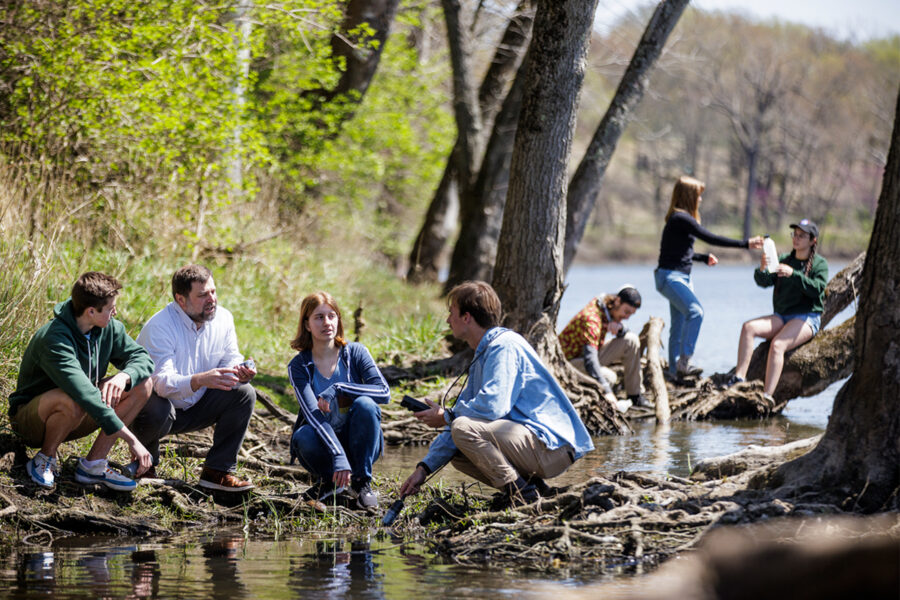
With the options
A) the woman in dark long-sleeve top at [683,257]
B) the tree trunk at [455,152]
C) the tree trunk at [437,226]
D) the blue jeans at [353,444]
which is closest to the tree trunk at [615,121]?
the woman in dark long-sleeve top at [683,257]

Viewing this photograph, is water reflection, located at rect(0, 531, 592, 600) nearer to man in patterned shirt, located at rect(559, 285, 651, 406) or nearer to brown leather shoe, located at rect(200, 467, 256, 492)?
brown leather shoe, located at rect(200, 467, 256, 492)

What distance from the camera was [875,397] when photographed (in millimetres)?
5988

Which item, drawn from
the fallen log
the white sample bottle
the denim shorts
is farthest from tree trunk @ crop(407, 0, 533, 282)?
the white sample bottle

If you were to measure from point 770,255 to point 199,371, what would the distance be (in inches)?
235

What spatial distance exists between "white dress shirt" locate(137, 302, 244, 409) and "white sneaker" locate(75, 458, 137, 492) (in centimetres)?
56

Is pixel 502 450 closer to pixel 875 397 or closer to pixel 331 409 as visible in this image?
pixel 331 409

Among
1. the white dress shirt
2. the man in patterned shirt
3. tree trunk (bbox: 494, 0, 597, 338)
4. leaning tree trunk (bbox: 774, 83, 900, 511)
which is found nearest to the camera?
leaning tree trunk (bbox: 774, 83, 900, 511)

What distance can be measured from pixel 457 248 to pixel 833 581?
15711mm

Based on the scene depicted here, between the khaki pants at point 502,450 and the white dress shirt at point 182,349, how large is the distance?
69.6 inches

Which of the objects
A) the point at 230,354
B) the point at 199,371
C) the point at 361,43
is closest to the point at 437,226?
the point at 361,43

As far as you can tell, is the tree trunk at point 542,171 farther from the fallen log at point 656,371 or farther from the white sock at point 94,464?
the white sock at point 94,464

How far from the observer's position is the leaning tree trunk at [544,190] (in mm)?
10727

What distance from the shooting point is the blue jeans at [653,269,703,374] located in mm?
12039

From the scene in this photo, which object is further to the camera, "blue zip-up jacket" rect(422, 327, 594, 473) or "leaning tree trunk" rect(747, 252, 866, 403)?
"leaning tree trunk" rect(747, 252, 866, 403)
